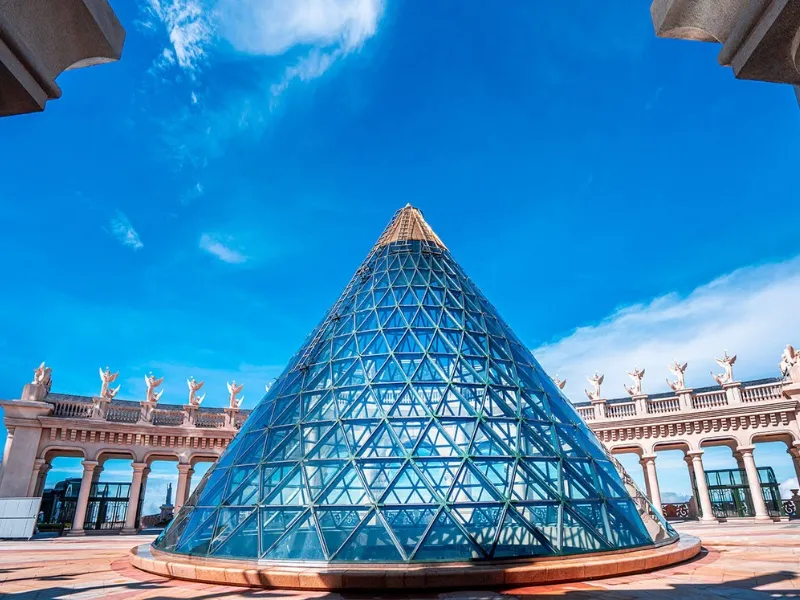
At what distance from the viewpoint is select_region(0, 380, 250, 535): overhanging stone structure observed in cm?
3116

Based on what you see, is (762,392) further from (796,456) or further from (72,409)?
(72,409)

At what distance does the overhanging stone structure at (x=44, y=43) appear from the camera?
2.95 metres

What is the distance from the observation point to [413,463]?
489 inches

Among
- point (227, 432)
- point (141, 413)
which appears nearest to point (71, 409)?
point (141, 413)

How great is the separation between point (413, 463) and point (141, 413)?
99.3 feet

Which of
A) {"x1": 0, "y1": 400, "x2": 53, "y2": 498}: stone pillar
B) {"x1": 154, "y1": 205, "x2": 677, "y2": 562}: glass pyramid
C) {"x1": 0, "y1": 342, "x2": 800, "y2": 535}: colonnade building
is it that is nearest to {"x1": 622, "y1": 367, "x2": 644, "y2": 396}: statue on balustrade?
{"x1": 0, "y1": 342, "x2": 800, "y2": 535}: colonnade building

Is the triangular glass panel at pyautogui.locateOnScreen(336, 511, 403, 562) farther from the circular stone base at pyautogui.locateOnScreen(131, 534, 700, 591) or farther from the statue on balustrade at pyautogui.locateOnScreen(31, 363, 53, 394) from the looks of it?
the statue on balustrade at pyautogui.locateOnScreen(31, 363, 53, 394)

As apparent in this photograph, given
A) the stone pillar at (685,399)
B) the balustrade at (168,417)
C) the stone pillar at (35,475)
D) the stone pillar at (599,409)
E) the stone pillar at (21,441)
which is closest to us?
the stone pillar at (21,441)

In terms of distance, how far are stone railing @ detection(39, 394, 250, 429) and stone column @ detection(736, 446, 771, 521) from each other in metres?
35.4

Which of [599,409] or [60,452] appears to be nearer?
[60,452]

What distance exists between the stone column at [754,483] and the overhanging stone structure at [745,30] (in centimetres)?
3801

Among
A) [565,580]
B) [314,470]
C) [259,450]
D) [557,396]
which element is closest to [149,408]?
[259,450]

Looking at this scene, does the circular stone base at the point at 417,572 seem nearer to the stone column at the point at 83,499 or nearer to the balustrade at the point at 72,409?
the stone column at the point at 83,499

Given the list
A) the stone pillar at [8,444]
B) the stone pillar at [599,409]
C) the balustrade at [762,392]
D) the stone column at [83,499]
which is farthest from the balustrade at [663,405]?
the stone pillar at [8,444]
